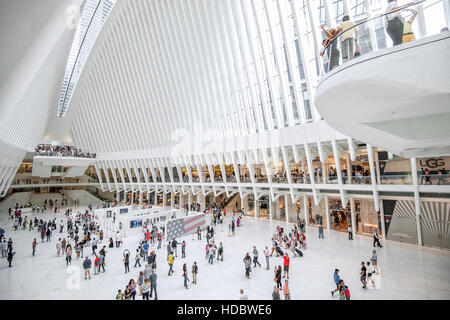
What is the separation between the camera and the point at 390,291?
26.8 ft

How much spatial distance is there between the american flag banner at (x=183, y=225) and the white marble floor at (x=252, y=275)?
162 centimetres

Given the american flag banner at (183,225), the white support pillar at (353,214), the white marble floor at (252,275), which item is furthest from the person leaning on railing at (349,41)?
the white support pillar at (353,214)

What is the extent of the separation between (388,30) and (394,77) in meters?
1.09

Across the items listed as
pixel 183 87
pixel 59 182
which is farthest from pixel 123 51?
pixel 59 182

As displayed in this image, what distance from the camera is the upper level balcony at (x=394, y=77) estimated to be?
136 inches

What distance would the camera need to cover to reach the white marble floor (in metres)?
8.38

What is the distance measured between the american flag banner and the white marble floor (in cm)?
162

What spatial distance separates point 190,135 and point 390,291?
21.3m

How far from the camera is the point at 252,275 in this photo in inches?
389

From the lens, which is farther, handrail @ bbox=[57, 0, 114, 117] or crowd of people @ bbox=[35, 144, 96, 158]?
crowd of people @ bbox=[35, 144, 96, 158]

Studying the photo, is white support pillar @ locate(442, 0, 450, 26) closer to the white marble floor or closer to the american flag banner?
the white marble floor

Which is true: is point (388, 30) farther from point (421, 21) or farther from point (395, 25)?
point (421, 21)

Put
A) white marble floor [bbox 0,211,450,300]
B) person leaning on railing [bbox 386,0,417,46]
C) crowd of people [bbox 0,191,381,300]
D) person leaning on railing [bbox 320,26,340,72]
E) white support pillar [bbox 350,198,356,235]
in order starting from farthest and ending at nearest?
white support pillar [bbox 350,198,356,235], white marble floor [bbox 0,211,450,300], crowd of people [bbox 0,191,381,300], person leaning on railing [bbox 320,26,340,72], person leaning on railing [bbox 386,0,417,46]

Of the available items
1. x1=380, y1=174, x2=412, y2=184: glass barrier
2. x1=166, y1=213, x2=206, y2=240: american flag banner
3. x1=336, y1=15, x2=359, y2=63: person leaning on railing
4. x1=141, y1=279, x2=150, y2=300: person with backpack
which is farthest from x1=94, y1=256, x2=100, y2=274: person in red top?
x1=380, y1=174, x2=412, y2=184: glass barrier
